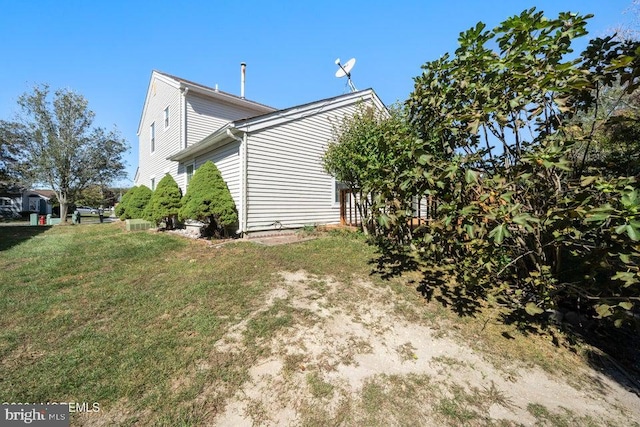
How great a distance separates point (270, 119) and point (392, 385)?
8133mm

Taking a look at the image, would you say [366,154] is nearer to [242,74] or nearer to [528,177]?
[528,177]

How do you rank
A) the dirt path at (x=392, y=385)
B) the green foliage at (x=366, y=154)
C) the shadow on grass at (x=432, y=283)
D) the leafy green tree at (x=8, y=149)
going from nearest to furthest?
1. the dirt path at (x=392, y=385)
2. the shadow on grass at (x=432, y=283)
3. the green foliage at (x=366, y=154)
4. the leafy green tree at (x=8, y=149)

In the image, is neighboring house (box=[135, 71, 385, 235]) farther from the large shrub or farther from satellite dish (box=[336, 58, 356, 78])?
the large shrub

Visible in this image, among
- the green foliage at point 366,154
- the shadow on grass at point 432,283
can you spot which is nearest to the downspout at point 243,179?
the green foliage at point 366,154

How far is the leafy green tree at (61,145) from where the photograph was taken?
58.6 ft

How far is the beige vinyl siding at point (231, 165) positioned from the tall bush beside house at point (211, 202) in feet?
0.69

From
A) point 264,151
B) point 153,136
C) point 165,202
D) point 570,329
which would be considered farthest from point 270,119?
point 153,136

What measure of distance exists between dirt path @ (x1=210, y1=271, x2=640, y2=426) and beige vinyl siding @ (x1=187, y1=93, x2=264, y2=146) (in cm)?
1094

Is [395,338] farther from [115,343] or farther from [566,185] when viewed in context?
[115,343]

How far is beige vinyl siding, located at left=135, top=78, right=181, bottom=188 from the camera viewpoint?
12.2 m

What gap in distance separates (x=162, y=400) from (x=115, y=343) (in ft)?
4.03

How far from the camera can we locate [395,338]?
10.1ft

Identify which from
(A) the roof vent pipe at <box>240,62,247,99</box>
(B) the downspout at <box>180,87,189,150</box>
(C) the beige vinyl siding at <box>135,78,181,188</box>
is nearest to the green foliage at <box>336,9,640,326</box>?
(B) the downspout at <box>180,87,189,150</box>

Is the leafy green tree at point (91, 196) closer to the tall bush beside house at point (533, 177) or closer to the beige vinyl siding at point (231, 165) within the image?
the beige vinyl siding at point (231, 165)
